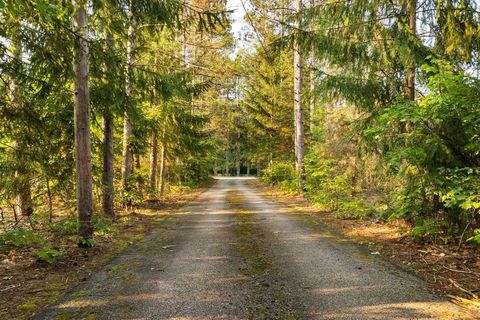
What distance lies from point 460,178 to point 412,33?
393 centimetres

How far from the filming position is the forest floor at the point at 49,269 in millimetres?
4184

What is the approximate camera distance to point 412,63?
7906mm

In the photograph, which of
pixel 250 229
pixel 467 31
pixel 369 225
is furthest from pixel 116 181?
pixel 467 31

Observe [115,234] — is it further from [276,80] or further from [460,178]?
[276,80]

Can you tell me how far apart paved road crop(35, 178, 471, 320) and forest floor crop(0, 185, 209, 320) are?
0.90 ft

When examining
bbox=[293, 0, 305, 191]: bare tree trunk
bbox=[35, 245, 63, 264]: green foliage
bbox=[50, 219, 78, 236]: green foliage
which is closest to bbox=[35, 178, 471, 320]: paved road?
bbox=[35, 245, 63, 264]: green foliage

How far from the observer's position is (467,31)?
24.6 feet

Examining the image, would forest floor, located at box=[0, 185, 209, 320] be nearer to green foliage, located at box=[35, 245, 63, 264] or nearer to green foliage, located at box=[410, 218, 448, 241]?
green foliage, located at box=[35, 245, 63, 264]

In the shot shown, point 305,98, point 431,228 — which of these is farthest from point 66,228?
point 431,228

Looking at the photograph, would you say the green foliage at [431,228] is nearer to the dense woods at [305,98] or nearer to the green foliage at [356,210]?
the dense woods at [305,98]

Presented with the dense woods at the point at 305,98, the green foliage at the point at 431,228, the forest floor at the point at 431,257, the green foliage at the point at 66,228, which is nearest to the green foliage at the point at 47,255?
the dense woods at the point at 305,98

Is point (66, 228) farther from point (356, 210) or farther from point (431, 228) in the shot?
point (356, 210)

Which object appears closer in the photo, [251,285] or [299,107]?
[251,285]

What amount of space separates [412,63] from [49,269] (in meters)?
8.52
